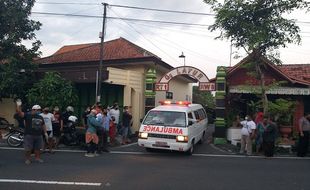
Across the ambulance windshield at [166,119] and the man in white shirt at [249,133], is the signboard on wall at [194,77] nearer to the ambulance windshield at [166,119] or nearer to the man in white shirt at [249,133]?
the man in white shirt at [249,133]

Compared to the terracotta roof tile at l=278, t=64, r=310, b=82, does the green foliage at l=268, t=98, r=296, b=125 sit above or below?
below

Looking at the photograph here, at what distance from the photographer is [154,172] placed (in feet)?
36.7

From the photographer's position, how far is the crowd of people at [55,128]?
12.4m

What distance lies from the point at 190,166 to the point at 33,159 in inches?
191

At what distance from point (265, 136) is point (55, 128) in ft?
25.6

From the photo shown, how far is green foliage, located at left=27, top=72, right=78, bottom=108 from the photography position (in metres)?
20.0

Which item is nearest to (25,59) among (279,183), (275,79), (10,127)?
(10,127)

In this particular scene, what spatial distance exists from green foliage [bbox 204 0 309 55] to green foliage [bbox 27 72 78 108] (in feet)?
26.3

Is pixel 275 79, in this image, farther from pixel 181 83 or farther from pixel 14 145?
pixel 14 145

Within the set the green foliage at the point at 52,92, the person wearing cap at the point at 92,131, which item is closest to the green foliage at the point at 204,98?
the green foliage at the point at 52,92

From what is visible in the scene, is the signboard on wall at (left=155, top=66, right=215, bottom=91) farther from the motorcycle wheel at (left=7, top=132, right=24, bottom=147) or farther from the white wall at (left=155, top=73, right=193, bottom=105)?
the motorcycle wheel at (left=7, top=132, right=24, bottom=147)

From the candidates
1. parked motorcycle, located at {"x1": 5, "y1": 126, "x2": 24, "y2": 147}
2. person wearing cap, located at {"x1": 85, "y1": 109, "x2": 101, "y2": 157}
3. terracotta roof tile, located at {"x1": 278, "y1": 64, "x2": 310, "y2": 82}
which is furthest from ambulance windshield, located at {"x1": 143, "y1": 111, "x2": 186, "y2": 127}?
terracotta roof tile, located at {"x1": 278, "y1": 64, "x2": 310, "y2": 82}

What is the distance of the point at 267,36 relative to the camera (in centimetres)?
1720

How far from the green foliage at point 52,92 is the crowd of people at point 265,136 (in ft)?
28.8
